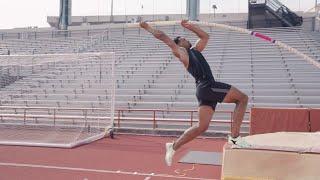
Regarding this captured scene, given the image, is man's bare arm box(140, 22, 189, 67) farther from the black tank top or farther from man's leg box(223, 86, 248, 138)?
man's leg box(223, 86, 248, 138)

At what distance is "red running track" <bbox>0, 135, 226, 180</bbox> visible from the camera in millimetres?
7793

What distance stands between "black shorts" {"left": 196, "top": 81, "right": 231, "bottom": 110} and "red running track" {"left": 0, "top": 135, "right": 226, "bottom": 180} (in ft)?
9.40

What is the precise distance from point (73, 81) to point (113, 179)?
11.4 m

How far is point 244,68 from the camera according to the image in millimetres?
18531

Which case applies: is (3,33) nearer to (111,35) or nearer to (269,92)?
(111,35)

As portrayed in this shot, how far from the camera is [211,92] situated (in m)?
5.06

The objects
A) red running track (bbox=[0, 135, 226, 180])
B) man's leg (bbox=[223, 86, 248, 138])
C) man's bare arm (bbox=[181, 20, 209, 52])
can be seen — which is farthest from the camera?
red running track (bbox=[0, 135, 226, 180])

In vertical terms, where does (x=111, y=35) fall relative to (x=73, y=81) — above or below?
above

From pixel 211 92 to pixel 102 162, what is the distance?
477cm

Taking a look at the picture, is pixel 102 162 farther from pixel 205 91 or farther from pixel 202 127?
pixel 205 91

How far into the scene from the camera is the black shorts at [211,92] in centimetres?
503

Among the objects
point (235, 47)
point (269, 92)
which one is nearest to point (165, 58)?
point (235, 47)

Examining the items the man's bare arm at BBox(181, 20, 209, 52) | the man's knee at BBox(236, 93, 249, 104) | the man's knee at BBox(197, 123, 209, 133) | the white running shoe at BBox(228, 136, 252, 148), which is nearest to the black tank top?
the man's bare arm at BBox(181, 20, 209, 52)

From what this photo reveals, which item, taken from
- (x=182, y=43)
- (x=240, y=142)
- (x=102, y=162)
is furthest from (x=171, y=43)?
(x=102, y=162)
